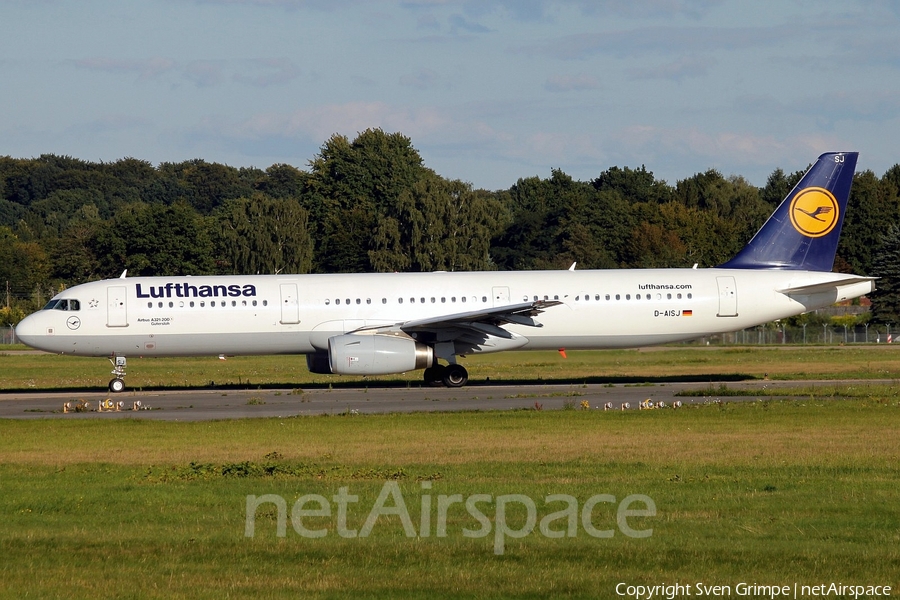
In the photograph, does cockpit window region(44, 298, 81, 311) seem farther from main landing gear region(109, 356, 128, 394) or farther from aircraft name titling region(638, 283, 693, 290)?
aircraft name titling region(638, 283, 693, 290)

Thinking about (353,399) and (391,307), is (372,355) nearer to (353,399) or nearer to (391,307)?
(353,399)

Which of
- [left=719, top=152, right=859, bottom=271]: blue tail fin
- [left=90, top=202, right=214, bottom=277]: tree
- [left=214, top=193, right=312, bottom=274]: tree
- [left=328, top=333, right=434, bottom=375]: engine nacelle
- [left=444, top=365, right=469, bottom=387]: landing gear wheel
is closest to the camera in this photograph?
[left=328, top=333, right=434, bottom=375]: engine nacelle

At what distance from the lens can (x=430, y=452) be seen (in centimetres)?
1684

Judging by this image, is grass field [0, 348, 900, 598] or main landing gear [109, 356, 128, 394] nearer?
grass field [0, 348, 900, 598]

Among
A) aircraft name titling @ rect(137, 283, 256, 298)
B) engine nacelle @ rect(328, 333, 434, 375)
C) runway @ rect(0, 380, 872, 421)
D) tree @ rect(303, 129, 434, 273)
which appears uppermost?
tree @ rect(303, 129, 434, 273)

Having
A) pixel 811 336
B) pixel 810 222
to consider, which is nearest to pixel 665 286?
pixel 810 222

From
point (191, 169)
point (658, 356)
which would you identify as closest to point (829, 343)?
point (658, 356)

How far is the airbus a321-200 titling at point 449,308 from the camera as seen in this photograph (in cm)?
3089

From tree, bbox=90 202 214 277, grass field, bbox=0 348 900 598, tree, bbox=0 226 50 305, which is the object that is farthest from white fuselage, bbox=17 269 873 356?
tree, bbox=0 226 50 305

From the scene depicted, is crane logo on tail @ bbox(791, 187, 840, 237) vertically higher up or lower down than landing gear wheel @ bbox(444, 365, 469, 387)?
higher up

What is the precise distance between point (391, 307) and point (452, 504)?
1966 centimetres

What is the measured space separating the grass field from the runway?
222cm

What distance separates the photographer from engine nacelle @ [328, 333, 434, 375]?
1146 inches

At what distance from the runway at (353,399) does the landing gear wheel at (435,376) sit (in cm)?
38
